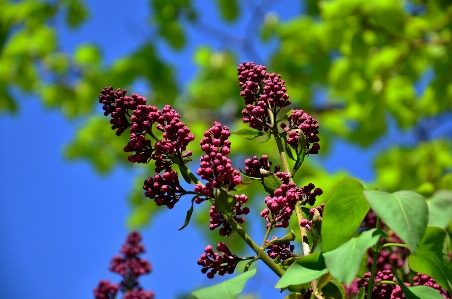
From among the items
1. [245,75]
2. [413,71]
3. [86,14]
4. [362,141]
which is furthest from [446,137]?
[245,75]

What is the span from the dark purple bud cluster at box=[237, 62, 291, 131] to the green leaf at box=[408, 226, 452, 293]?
0.67 ft

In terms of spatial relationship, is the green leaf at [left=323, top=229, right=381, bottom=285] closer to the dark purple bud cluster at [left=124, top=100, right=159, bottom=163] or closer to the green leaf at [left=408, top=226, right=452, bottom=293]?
the green leaf at [left=408, top=226, right=452, bottom=293]

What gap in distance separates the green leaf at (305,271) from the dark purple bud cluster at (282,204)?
0.24 ft

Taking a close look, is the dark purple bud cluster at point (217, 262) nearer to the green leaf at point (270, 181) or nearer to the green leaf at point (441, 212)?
the green leaf at point (270, 181)

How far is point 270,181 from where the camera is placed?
0.56m

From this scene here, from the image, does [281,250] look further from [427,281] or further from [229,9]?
[229,9]

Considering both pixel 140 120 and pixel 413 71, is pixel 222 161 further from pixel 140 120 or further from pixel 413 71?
pixel 413 71

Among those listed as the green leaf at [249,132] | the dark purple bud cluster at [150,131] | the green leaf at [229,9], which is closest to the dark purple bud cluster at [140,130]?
the dark purple bud cluster at [150,131]

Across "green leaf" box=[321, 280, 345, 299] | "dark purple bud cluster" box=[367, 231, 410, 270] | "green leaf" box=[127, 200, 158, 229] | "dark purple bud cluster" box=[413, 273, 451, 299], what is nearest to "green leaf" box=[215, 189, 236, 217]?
"green leaf" box=[321, 280, 345, 299]

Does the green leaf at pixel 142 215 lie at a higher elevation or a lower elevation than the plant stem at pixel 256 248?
higher

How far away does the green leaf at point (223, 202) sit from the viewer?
477 millimetres

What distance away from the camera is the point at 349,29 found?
10.1 ft

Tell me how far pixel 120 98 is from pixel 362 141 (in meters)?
3.94

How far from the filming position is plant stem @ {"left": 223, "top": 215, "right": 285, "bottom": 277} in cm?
48
